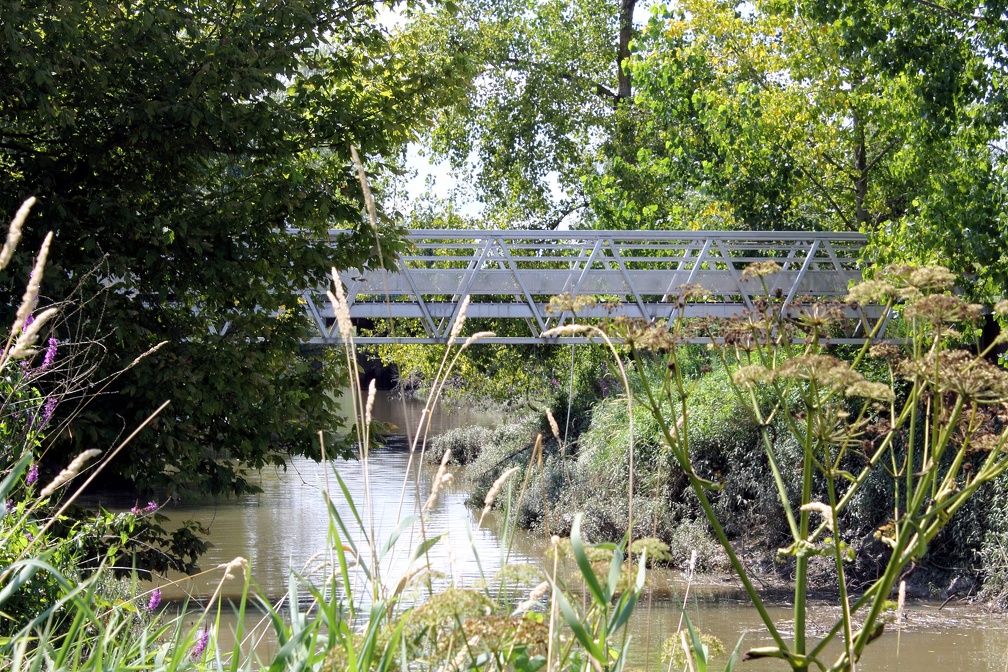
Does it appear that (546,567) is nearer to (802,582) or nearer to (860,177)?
(802,582)

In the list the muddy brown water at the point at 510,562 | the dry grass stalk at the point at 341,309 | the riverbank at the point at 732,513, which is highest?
the dry grass stalk at the point at 341,309

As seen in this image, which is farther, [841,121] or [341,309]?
[841,121]

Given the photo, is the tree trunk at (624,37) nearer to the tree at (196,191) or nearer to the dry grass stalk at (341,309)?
the tree at (196,191)

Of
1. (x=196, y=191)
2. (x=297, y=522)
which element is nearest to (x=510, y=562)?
(x=196, y=191)

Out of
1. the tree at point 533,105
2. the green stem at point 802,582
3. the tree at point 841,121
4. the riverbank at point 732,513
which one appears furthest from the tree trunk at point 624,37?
the green stem at point 802,582

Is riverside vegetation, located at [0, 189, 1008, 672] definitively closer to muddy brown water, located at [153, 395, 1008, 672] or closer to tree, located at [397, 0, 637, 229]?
muddy brown water, located at [153, 395, 1008, 672]

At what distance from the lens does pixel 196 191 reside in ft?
28.1

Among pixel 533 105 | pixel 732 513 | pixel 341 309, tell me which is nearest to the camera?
pixel 341 309

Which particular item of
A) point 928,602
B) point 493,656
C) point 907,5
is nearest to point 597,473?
point 928,602

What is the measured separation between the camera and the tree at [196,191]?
759 cm

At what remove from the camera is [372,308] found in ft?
48.0

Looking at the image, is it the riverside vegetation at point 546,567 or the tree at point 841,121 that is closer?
the riverside vegetation at point 546,567

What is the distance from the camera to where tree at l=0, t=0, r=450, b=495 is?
7.59m

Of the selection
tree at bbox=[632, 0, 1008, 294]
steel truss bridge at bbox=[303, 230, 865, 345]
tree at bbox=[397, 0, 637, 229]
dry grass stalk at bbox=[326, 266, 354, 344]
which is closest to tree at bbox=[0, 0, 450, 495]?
steel truss bridge at bbox=[303, 230, 865, 345]
